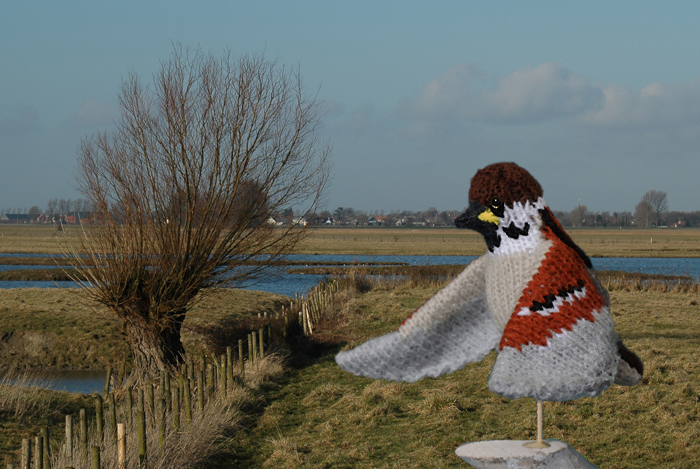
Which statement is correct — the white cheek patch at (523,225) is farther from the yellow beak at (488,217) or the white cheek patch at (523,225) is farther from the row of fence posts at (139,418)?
the row of fence posts at (139,418)

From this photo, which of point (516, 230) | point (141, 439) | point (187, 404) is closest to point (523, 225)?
point (516, 230)

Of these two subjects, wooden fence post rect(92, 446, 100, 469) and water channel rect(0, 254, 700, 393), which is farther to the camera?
water channel rect(0, 254, 700, 393)

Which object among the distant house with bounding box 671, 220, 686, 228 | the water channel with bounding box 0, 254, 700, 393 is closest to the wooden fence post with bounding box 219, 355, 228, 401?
the water channel with bounding box 0, 254, 700, 393

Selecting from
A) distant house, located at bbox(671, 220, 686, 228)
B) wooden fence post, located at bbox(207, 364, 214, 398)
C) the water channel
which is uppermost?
distant house, located at bbox(671, 220, 686, 228)

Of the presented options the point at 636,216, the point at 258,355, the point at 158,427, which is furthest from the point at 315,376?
the point at 636,216

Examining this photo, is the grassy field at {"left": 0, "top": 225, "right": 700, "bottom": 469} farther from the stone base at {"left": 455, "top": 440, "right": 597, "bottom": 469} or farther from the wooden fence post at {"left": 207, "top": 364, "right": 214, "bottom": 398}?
the stone base at {"left": 455, "top": 440, "right": 597, "bottom": 469}

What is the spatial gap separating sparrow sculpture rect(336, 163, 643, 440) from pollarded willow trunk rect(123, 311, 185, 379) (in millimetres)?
10844

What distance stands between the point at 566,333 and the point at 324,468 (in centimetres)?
660

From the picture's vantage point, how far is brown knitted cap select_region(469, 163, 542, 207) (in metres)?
2.68

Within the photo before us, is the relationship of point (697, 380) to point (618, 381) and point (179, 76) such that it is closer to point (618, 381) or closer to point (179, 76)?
point (618, 381)

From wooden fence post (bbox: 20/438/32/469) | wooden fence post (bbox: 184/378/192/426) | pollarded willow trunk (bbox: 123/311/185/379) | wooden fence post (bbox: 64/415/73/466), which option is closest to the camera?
wooden fence post (bbox: 20/438/32/469)

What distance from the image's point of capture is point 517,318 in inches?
98.3

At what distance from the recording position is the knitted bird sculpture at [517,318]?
2.28m

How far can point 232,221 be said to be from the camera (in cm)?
1323
